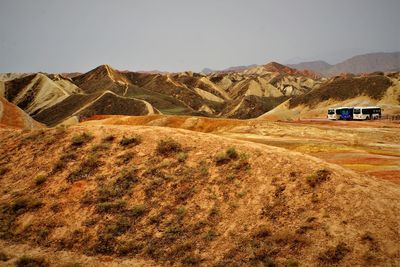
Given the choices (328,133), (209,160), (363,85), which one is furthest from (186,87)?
(209,160)

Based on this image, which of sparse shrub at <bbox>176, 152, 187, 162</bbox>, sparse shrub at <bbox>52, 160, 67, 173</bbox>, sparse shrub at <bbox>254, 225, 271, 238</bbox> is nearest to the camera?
sparse shrub at <bbox>254, 225, 271, 238</bbox>

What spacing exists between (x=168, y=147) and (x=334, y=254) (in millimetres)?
10370

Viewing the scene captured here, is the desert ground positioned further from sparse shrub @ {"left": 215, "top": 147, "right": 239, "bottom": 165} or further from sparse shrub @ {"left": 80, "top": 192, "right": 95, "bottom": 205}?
sparse shrub @ {"left": 80, "top": 192, "right": 95, "bottom": 205}

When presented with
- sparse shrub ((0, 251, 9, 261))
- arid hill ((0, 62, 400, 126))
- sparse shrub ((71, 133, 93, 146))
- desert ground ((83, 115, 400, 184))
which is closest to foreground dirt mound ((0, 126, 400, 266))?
sparse shrub ((71, 133, 93, 146))

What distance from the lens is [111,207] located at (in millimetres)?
15961

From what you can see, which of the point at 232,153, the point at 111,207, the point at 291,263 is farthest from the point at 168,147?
the point at 291,263

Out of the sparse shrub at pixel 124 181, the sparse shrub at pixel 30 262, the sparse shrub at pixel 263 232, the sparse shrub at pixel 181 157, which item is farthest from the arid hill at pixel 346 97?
the sparse shrub at pixel 30 262

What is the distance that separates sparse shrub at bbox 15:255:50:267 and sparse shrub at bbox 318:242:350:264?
9.67 meters

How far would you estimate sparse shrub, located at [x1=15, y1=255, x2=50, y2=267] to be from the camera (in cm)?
1275

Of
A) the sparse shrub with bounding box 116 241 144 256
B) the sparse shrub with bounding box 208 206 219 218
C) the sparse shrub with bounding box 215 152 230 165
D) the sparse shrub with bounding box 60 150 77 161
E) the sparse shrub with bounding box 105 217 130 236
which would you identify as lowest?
the sparse shrub with bounding box 116 241 144 256

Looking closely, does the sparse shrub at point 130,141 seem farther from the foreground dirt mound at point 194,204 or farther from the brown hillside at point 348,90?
the brown hillside at point 348,90

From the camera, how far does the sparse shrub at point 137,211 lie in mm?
15453

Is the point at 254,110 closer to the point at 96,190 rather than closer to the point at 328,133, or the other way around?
the point at 328,133

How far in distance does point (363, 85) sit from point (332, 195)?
92.9 metres
